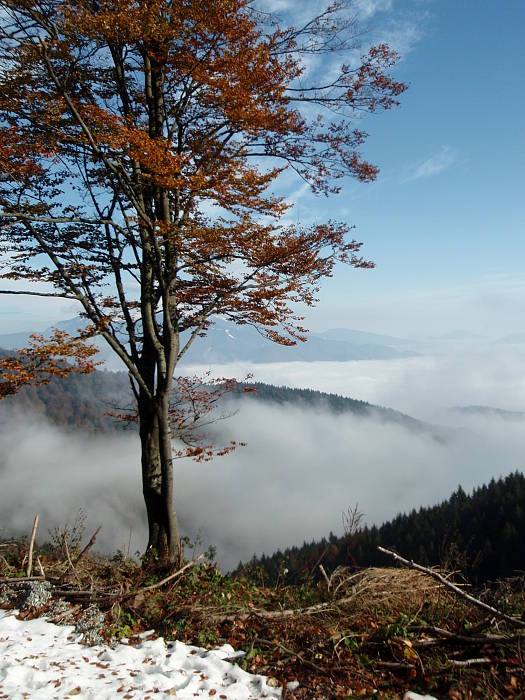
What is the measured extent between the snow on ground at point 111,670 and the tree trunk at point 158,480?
301cm

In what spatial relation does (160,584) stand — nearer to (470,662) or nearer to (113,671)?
(113,671)

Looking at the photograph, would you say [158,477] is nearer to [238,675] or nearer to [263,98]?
[238,675]

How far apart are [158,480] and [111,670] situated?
465cm

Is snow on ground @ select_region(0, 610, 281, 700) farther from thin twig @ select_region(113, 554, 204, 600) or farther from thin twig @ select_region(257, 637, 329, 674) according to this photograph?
thin twig @ select_region(113, 554, 204, 600)

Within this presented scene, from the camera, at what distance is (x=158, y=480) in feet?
29.7

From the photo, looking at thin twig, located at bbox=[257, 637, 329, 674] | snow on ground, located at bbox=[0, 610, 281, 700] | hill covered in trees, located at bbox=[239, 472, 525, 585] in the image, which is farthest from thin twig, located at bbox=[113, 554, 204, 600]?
hill covered in trees, located at bbox=[239, 472, 525, 585]

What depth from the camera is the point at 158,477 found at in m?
9.05

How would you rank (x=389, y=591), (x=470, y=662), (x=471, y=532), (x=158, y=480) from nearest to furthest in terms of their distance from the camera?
(x=470, y=662)
(x=389, y=591)
(x=158, y=480)
(x=471, y=532)

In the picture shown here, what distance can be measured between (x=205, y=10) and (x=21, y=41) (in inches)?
109

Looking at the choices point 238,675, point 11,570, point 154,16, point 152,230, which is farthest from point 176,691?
point 154,16

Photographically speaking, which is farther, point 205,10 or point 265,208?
point 265,208

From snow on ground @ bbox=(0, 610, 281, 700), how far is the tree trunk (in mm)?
3011

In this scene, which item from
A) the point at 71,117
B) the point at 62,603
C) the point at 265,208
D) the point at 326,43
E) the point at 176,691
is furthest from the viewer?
the point at 265,208

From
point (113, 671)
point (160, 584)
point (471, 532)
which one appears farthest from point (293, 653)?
point (471, 532)
